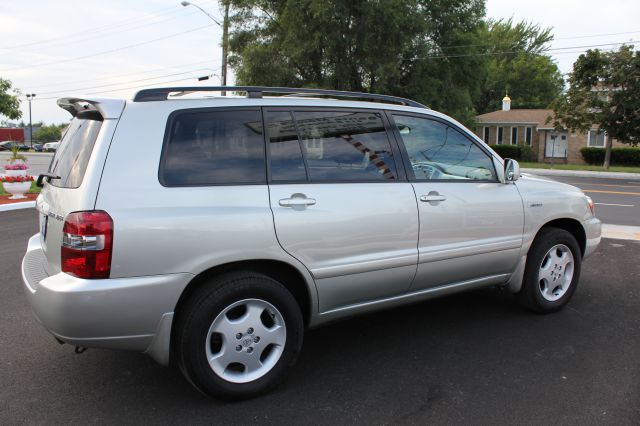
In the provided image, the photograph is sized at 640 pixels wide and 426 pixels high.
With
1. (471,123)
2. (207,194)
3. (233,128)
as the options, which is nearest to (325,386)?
(207,194)

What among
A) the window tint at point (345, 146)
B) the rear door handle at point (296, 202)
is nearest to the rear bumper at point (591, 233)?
the window tint at point (345, 146)

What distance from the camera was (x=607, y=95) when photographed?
28.1 metres

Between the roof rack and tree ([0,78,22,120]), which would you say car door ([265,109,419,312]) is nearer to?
the roof rack

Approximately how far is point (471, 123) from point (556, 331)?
33449mm

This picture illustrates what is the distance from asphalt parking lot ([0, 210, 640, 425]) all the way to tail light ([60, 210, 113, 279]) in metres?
0.86

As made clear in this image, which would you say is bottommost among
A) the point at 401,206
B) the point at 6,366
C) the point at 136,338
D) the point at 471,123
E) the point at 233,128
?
the point at 6,366

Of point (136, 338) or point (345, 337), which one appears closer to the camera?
point (136, 338)

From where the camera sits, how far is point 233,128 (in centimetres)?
→ 314

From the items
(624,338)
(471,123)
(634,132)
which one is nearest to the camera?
(624,338)

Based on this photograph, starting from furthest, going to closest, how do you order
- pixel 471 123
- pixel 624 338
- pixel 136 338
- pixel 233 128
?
pixel 471 123 → pixel 624 338 → pixel 233 128 → pixel 136 338

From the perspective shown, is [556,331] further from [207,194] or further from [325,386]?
[207,194]

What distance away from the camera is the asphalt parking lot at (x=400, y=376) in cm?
291

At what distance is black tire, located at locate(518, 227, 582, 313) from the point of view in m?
4.33

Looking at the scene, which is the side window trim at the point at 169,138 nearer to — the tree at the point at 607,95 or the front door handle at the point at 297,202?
the front door handle at the point at 297,202
